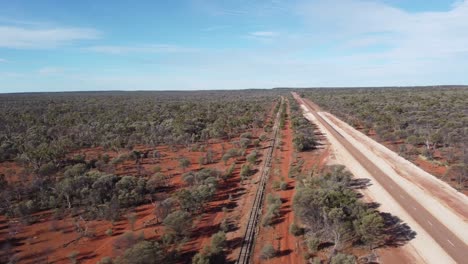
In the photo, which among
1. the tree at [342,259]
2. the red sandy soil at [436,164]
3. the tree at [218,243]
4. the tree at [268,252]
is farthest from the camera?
the red sandy soil at [436,164]

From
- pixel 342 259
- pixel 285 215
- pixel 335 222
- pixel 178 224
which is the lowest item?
pixel 285 215

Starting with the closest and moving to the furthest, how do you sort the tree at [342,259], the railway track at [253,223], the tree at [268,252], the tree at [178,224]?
the tree at [342,259]
the tree at [268,252]
the railway track at [253,223]
the tree at [178,224]

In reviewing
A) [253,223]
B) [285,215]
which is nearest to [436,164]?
[285,215]

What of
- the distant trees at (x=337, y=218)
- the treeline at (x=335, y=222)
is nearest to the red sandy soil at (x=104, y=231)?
the treeline at (x=335, y=222)

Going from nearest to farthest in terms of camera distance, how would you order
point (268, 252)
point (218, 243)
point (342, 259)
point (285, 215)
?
point (342, 259), point (268, 252), point (218, 243), point (285, 215)

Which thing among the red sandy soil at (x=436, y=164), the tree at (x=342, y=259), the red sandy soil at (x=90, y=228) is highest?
the red sandy soil at (x=436, y=164)

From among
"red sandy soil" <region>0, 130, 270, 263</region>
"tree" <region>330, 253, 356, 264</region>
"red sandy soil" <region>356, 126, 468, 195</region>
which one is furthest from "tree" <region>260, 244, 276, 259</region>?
"red sandy soil" <region>356, 126, 468, 195</region>

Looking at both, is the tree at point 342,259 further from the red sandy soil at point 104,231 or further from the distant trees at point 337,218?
the red sandy soil at point 104,231

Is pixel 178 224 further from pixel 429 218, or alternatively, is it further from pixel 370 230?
pixel 429 218

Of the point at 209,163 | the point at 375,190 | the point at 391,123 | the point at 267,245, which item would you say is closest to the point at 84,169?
the point at 209,163
